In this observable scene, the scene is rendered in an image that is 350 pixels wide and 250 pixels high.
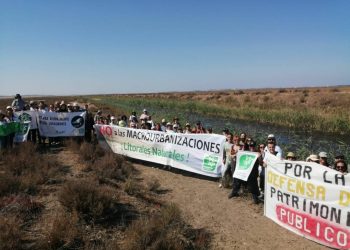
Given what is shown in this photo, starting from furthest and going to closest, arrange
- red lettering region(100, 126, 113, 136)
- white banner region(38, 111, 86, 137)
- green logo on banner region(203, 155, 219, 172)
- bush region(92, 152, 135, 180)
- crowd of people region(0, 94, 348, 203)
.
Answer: white banner region(38, 111, 86, 137) < red lettering region(100, 126, 113, 136) < green logo on banner region(203, 155, 219, 172) < bush region(92, 152, 135, 180) < crowd of people region(0, 94, 348, 203)

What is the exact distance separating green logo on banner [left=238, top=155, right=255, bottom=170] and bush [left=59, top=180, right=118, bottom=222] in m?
3.64

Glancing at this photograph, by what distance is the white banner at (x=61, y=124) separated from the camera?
1495cm

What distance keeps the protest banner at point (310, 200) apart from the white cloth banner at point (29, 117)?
10.4 m

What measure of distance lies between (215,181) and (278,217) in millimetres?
3545

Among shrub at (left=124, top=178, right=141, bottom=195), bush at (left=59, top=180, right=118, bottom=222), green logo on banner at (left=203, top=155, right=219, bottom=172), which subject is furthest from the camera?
green logo on banner at (left=203, top=155, right=219, bottom=172)

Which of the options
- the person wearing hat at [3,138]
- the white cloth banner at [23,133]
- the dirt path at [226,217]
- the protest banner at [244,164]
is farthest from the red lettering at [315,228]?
the white cloth banner at [23,133]

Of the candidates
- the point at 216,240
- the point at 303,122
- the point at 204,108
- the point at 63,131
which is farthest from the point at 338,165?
the point at 204,108

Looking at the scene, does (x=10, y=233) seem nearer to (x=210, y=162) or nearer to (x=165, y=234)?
(x=165, y=234)

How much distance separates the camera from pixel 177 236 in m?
6.95

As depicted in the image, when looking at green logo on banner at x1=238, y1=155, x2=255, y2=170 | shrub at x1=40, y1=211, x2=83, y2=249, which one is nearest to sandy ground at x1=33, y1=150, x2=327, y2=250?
shrub at x1=40, y1=211, x2=83, y2=249

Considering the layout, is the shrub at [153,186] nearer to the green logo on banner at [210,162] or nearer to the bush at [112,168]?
the bush at [112,168]

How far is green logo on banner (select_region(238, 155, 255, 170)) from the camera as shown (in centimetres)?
926

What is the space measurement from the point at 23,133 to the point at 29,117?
737 millimetres

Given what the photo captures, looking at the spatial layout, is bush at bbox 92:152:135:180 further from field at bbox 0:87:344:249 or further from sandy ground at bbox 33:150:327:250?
sandy ground at bbox 33:150:327:250
